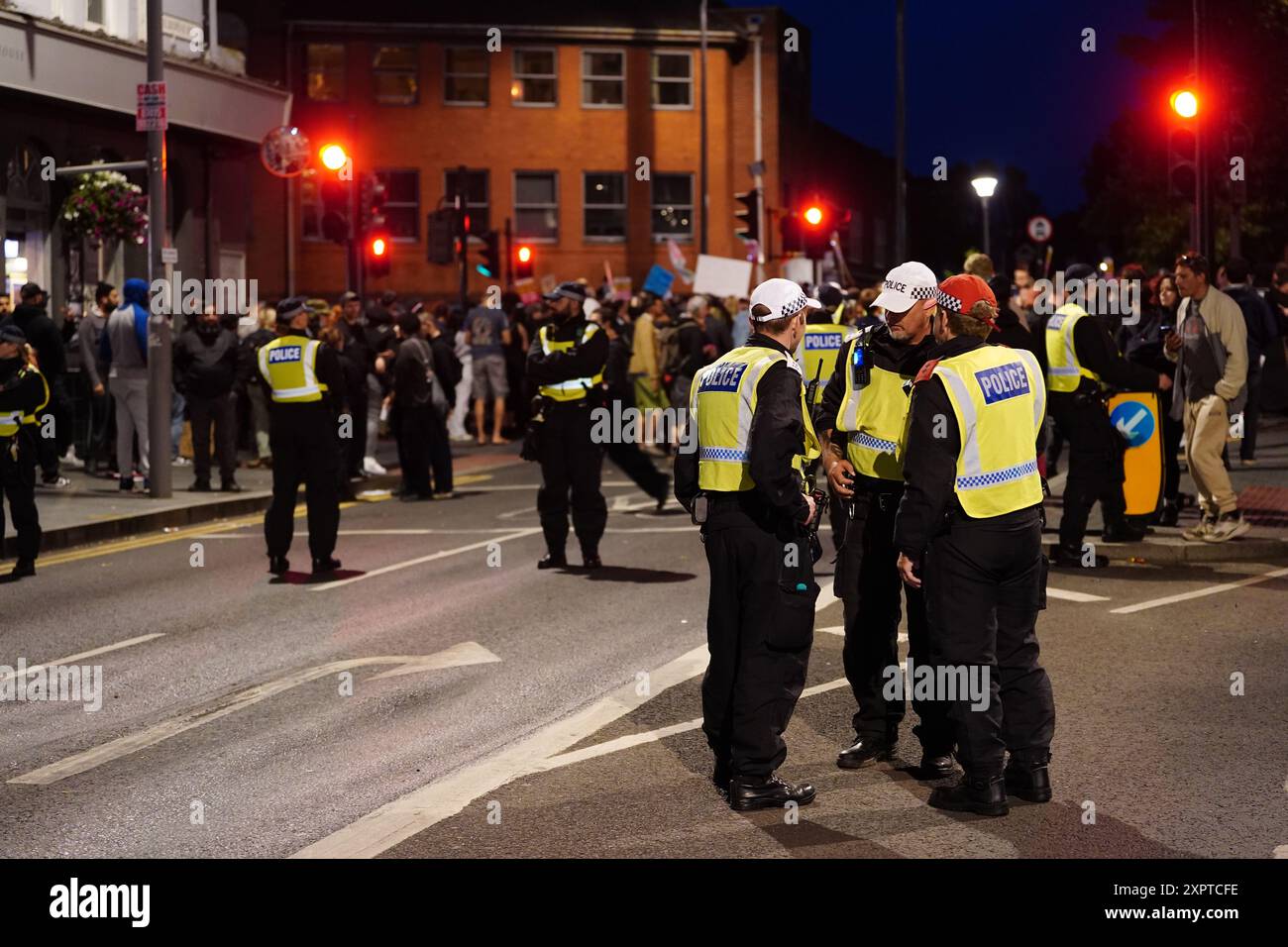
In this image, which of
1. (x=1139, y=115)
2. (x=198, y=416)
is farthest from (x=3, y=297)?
(x=1139, y=115)

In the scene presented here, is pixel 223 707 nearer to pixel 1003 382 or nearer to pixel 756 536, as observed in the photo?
pixel 756 536

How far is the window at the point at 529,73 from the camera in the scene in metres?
46.8

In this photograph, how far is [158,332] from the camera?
18.7 m

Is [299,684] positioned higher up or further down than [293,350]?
further down

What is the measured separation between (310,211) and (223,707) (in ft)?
127

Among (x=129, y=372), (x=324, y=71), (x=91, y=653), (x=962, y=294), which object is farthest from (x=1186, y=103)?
(x=324, y=71)

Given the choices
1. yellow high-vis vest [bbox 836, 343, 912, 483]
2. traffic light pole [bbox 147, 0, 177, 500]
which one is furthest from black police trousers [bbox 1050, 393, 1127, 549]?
traffic light pole [bbox 147, 0, 177, 500]

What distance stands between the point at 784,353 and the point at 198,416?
43.9 ft

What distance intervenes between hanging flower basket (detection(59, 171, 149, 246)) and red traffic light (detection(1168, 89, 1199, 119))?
12260 mm

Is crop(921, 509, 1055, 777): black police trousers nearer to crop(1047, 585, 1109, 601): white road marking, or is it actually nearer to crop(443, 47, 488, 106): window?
crop(1047, 585, 1109, 601): white road marking

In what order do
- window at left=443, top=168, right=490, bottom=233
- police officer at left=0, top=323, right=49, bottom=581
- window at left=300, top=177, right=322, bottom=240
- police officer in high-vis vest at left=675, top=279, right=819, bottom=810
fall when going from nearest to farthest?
police officer in high-vis vest at left=675, top=279, right=819, bottom=810, police officer at left=0, top=323, right=49, bottom=581, window at left=300, top=177, right=322, bottom=240, window at left=443, top=168, right=490, bottom=233

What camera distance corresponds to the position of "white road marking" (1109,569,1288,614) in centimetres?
1153

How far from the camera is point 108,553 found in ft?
50.5
